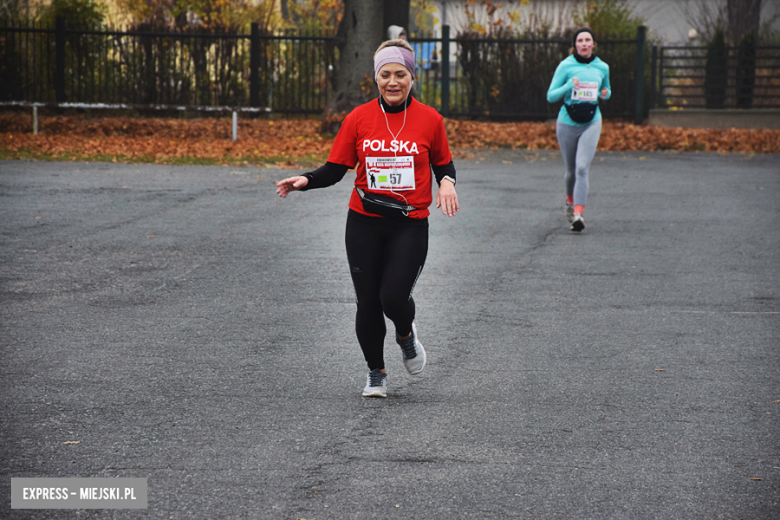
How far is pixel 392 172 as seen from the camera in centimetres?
438

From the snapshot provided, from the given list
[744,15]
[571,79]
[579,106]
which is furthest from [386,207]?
[744,15]

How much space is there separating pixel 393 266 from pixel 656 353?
6.00 ft

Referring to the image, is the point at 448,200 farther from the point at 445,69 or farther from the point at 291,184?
the point at 445,69

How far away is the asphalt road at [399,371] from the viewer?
3449mm

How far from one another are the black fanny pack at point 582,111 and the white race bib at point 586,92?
2.7 inches

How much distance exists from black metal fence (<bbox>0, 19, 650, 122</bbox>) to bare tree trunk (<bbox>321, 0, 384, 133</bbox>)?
3275 millimetres

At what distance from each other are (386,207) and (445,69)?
768 inches

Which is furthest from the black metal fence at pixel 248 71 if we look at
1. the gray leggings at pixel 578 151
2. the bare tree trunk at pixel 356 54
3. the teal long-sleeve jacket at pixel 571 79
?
the gray leggings at pixel 578 151

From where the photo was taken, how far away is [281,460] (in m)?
3.67

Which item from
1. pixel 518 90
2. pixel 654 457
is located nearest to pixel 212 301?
pixel 654 457

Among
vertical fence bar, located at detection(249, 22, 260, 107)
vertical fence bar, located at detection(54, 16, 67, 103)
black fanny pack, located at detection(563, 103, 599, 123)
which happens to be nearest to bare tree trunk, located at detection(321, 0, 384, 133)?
vertical fence bar, located at detection(249, 22, 260, 107)

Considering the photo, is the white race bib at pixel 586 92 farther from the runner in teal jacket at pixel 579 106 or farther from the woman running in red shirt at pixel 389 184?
the woman running in red shirt at pixel 389 184

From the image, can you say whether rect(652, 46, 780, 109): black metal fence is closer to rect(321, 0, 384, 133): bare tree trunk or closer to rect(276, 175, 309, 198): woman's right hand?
rect(321, 0, 384, 133): bare tree trunk

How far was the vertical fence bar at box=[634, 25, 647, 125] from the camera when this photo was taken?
23.4m
